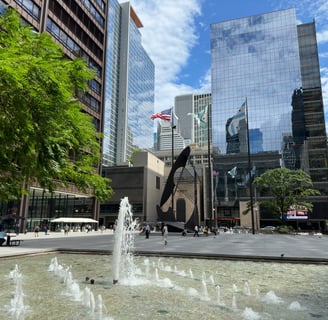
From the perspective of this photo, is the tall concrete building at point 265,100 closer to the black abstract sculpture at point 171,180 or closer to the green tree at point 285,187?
the green tree at point 285,187

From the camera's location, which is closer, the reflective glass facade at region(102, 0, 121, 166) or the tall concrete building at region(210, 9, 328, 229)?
the tall concrete building at region(210, 9, 328, 229)

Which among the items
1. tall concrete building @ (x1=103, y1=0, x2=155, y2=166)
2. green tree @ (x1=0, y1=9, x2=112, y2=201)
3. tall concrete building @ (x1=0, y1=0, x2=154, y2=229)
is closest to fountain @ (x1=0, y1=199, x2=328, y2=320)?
green tree @ (x1=0, y1=9, x2=112, y2=201)

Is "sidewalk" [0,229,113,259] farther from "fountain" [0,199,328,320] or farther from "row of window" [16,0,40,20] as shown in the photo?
"row of window" [16,0,40,20]

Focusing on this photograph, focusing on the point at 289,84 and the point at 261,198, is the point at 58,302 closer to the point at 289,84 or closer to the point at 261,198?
the point at 261,198

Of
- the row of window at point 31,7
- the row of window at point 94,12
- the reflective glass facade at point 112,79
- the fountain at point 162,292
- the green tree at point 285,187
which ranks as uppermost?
the reflective glass facade at point 112,79

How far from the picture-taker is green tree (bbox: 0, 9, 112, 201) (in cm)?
494

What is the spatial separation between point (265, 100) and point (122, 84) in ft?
257

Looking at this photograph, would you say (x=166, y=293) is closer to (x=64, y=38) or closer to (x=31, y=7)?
(x=31, y=7)

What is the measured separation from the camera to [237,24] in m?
115

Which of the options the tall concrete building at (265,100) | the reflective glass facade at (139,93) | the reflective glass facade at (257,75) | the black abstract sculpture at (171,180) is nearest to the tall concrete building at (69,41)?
the black abstract sculpture at (171,180)

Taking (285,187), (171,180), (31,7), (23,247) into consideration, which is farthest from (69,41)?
(285,187)

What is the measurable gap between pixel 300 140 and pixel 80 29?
74.4 m

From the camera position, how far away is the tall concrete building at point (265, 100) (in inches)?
3765

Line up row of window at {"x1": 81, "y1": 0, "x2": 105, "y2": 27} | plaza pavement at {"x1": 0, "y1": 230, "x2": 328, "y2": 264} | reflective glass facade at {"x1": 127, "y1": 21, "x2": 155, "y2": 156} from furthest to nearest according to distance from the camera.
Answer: reflective glass facade at {"x1": 127, "y1": 21, "x2": 155, "y2": 156}, row of window at {"x1": 81, "y1": 0, "x2": 105, "y2": 27}, plaza pavement at {"x1": 0, "y1": 230, "x2": 328, "y2": 264}
